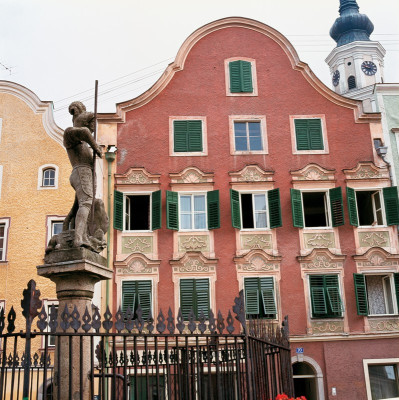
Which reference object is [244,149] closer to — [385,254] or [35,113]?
[385,254]

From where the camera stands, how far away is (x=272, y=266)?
2120cm

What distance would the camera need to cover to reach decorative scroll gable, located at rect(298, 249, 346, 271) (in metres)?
21.2

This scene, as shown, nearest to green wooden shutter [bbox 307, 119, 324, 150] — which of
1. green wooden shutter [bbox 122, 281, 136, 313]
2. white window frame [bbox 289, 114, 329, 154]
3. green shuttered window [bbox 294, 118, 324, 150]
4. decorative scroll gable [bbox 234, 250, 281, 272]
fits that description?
green shuttered window [bbox 294, 118, 324, 150]

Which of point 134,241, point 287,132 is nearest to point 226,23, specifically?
point 287,132

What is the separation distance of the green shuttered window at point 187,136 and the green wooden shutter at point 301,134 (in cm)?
392

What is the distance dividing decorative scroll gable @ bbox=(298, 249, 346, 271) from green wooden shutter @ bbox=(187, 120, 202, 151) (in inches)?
234

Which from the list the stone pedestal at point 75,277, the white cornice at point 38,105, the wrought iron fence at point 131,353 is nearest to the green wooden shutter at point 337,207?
the white cornice at point 38,105

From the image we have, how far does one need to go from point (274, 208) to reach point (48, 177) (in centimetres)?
918

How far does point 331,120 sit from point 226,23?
6260 mm

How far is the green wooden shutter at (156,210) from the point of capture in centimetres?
2133

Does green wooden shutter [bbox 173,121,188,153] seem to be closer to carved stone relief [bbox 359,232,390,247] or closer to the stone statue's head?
carved stone relief [bbox 359,232,390,247]

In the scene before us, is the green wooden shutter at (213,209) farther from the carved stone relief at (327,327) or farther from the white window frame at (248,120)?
the carved stone relief at (327,327)

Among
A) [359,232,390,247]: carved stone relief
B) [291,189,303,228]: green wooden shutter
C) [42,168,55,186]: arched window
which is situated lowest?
[359,232,390,247]: carved stone relief

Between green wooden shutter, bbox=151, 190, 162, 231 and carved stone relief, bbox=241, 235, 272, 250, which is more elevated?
green wooden shutter, bbox=151, 190, 162, 231
